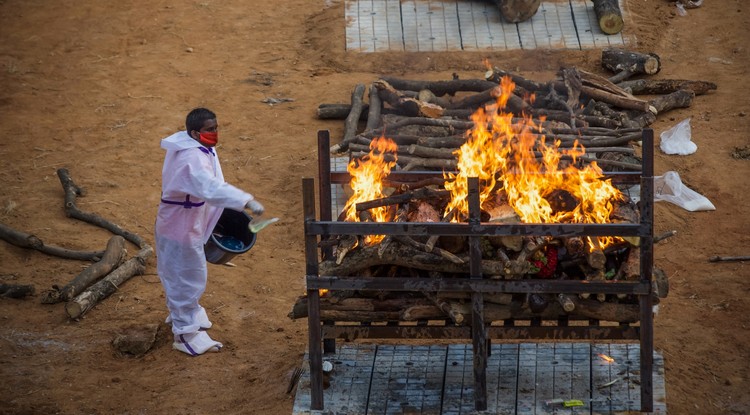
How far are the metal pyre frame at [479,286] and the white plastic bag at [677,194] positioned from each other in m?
4.15

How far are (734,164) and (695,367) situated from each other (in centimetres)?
477

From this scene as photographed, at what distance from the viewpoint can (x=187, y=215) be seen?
28.0 feet

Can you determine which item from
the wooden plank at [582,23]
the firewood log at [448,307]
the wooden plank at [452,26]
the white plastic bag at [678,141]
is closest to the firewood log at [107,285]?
the firewood log at [448,307]

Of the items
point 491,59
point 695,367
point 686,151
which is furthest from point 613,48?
point 695,367

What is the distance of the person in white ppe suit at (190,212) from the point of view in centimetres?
814

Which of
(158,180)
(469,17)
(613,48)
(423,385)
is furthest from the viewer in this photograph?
(469,17)

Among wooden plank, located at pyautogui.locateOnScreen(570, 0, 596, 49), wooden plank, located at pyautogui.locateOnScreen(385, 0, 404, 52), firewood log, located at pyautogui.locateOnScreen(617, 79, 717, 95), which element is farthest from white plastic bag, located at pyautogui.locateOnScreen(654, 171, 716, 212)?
wooden plank, located at pyautogui.locateOnScreen(385, 0, 404, 52)

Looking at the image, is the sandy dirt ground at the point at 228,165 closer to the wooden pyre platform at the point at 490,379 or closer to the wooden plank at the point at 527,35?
the wooden plank at the point at 527,35

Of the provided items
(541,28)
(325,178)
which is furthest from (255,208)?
(541,28)

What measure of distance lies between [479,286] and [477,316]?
9.5 inches

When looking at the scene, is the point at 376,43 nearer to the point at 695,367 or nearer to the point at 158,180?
the point at 158,180

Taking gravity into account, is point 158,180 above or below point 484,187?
below

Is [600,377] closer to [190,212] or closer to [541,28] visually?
[190,212]

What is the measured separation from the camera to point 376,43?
1612cm
